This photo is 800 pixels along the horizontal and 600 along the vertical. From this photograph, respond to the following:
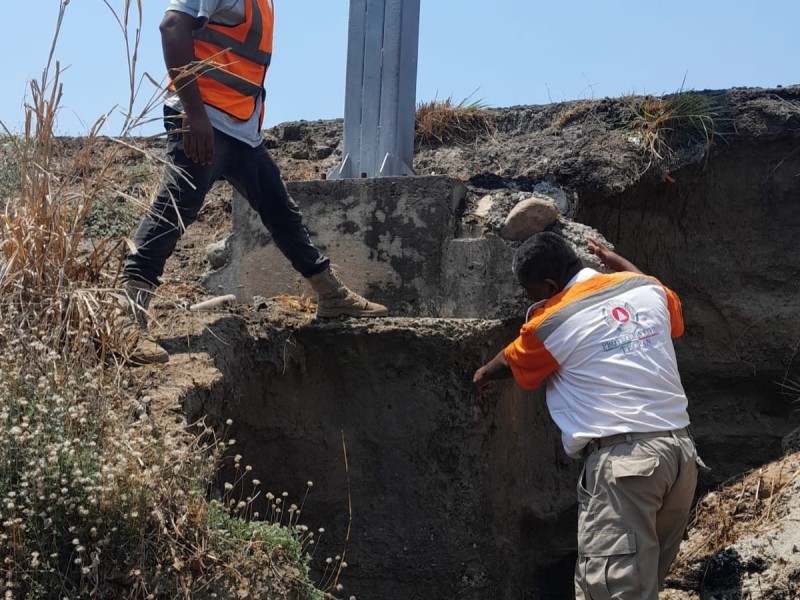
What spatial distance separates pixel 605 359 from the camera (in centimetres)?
356

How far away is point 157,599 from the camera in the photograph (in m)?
2.75

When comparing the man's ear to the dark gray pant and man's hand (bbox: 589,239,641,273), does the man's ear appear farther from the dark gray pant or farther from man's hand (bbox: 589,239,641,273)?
the dark gray pant

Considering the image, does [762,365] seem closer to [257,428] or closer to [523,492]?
[523,492]

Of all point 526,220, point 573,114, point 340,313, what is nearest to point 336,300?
point 340,313

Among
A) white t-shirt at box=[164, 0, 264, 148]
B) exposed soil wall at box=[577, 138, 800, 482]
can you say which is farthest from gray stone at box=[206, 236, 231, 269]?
exposed soil wall at box=[577, 138, 800, 482]

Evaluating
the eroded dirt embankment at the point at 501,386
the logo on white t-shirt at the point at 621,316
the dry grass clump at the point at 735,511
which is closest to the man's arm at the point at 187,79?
the eroded dirt embankment at the point at 501,386

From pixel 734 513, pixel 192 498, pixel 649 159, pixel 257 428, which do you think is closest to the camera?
pixel 192 498

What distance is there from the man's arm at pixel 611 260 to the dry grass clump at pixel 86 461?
2001 mm

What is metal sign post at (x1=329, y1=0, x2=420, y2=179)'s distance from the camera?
5.13 m

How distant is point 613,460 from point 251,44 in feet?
7.70

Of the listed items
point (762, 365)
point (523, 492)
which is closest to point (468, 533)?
point (523, 492)

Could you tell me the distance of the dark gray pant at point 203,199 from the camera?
386 centimetres

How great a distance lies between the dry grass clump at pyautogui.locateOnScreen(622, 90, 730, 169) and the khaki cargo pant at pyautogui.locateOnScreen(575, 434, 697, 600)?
289 centimetres

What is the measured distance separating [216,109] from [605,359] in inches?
76.2
